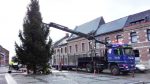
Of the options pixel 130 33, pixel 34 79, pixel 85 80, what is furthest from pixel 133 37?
pixel 34 79

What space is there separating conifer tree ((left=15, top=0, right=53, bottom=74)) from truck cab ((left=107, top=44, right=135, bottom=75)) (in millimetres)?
8568

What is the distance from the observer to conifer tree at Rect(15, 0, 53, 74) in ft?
99.3

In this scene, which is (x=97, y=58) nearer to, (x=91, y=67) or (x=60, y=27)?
(x=91, y=67)

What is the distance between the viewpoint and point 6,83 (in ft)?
63.2

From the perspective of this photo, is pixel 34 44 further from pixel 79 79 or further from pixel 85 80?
pixel 85 80

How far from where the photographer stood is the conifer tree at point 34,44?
30.3 metres

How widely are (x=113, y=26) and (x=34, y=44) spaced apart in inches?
651

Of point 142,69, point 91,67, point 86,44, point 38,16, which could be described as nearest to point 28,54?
point 38,16

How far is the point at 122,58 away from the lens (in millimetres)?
26297

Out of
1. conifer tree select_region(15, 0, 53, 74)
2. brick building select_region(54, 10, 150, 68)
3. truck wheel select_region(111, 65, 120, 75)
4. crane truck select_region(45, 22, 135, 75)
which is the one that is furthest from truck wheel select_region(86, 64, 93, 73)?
conifer tree select_region(15, 0, 53, 74)

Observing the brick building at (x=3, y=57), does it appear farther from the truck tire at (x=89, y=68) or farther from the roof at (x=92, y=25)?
the truck tire at (x=89, y=68)

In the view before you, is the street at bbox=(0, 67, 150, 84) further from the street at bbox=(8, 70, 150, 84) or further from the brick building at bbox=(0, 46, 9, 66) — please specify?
the brick building at bbox=(0, 46, 9, 66)

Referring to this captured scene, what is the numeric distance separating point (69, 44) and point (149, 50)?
25.6 m

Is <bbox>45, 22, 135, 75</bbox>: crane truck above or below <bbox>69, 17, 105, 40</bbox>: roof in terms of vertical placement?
below
